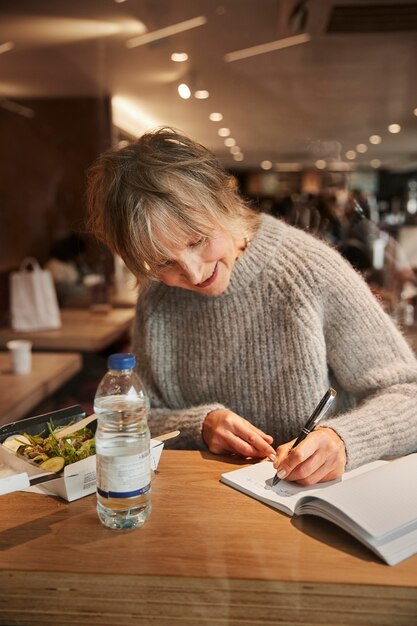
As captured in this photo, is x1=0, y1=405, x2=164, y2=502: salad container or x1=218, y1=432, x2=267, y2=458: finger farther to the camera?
x1=218, y1=432, x2=267, y2=458: finger

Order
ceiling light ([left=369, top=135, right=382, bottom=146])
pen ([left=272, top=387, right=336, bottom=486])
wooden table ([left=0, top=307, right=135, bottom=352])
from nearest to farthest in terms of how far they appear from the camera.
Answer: pen ([left=272, top=387, right=336, bottom=486]) < ceiling light ([left=369, top=135, right=382, bottom=146]) < wooden table ([left=0, top=307, right=135, bottom=352])

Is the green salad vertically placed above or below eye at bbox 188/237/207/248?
below

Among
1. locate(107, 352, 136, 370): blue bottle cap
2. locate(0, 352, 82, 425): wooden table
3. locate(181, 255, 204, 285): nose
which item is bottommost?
locate(0, 352, 82, 425): wooden table

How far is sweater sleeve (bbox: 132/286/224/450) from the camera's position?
3.91ft

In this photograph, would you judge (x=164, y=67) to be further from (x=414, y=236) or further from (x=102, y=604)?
(x=102, y=604)

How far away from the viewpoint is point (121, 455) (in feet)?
2.62

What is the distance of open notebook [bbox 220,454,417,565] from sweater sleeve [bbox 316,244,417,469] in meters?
0.09

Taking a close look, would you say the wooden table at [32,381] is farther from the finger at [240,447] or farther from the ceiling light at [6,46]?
the ceiling light at [6,46]

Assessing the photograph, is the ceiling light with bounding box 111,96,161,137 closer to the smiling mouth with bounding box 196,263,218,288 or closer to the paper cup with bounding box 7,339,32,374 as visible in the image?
the paper cup with bounding box 7,339,32,374

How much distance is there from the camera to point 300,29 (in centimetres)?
253

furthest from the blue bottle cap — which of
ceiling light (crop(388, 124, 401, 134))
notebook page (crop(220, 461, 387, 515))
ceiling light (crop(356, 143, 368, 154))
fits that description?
ceiling light (crop(388, 124, 401, 134))

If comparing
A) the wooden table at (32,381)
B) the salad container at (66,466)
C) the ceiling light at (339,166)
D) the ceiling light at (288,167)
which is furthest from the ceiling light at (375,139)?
the salad container at (66,466)

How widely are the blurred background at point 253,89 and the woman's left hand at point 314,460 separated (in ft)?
4.43

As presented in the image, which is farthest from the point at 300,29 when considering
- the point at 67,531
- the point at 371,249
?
the point at 67,531
